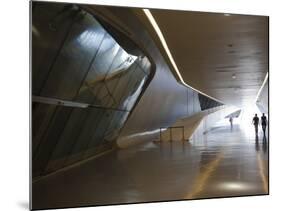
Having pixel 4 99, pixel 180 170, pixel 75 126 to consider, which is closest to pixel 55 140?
pixel 75 126

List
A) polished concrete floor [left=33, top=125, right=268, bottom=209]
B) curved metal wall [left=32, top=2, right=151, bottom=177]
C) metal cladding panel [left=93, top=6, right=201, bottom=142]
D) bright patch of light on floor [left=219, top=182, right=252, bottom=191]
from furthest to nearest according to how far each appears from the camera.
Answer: bright patch of light on floor [left=219, top=182, right=252, bottom=191], metal cladding panel [left=93, top=6, right=201, bottom=142], polished concrete floor [left=33, top=125, right=268, bottom=209], curved metal wall [left=32, top=2, right=151, bottom=177]

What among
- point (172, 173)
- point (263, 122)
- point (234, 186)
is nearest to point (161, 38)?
point (172, 173)

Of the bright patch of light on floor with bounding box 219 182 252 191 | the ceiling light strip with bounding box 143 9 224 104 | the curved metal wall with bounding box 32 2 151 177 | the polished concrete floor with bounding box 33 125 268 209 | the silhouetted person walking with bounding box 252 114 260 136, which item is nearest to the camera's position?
the curved metal wall with bounding box 32 2 151 177

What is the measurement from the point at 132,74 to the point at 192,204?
1829 mm

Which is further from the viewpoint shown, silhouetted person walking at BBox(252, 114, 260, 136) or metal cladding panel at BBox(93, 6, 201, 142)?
silhouetted person walking at BBox(252, 114, 260, 136)

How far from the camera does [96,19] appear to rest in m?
4.99

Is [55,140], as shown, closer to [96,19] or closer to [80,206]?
[80,206]

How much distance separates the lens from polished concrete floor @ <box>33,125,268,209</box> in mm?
5004

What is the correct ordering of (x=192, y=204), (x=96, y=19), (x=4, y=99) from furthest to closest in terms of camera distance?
(x=192, y=204) → (x=96, y=19) → (x=4, y=99)

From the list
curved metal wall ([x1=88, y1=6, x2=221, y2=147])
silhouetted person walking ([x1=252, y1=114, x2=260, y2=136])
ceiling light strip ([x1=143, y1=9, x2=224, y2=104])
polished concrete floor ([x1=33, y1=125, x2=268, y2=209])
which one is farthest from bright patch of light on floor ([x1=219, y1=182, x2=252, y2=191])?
ceiling light strip ([x1=143, y1=9, x2=224, y2=104])

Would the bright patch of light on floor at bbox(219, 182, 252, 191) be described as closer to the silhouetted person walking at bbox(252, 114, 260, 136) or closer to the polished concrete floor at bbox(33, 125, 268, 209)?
the polished concrete floor at bbox(33, 125, 268, 209)

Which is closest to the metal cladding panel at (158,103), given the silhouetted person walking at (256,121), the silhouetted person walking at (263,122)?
the silhouetted person walking at (256,121)

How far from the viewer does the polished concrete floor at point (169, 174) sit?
5004 millimetres

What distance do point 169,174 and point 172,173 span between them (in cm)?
4
